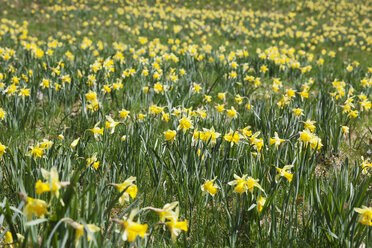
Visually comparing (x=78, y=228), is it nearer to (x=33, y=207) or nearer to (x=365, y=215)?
(x=33, y=207)

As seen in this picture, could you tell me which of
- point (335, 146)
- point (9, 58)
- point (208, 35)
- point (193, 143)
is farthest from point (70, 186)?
point (208, 35)

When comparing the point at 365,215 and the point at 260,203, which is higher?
the point at 365,215

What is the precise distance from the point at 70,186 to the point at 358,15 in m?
17.1

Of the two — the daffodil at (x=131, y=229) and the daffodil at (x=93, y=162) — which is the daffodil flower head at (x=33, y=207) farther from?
the daffodil at (x=93, y=162)

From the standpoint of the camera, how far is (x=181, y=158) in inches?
80.1

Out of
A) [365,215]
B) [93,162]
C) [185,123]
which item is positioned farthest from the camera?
[185,123]

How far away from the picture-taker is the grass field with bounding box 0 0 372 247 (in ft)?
4.47

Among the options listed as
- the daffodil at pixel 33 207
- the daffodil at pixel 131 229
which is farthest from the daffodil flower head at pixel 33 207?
the daffodil at pixel 131 229

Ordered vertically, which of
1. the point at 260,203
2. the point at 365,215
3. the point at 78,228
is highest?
the point at 78,228

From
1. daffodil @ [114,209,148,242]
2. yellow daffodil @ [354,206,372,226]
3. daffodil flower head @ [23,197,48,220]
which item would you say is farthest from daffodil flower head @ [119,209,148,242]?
yellow daffodil @ [354,206,372,226]

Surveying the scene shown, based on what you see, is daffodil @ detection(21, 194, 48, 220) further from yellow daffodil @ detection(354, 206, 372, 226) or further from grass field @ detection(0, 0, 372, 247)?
yellow daffodil @ detection(354, 206, 372, 226)

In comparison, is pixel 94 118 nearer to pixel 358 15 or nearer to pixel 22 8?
pixel 22 8

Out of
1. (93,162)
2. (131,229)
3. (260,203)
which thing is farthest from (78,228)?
(260,203)

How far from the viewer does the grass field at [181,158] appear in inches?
53.6
